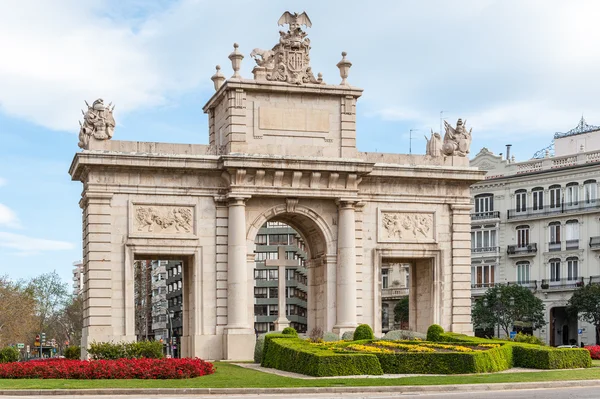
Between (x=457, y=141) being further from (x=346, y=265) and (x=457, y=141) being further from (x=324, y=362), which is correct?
(x=324, y=362)

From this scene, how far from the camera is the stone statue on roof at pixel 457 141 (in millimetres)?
50656

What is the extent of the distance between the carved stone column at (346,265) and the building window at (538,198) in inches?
1633

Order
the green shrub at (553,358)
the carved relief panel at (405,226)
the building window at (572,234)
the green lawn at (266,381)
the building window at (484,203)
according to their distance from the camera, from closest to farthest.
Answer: the green lawn at (266,381) → the green shrub at (553,358) → the carved relief panel at (405,226) → the building window at (572,234) → the building window at (484,203)

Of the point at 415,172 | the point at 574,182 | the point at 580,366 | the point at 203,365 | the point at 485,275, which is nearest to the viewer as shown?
the point at 203,365

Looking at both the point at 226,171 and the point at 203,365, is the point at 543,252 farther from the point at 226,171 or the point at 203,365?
the point at 203,365

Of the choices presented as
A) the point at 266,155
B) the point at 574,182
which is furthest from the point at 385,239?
the point at 574,182

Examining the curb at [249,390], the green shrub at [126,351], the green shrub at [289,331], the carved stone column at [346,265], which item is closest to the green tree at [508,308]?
the carved stone column at [346,265]

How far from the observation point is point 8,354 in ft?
156

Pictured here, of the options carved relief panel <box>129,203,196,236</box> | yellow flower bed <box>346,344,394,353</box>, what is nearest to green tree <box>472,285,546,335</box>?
carved relief panel <box>129,203,196,236</box>

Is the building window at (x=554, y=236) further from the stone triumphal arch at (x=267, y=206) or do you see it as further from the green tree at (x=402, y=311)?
the stone triumphal arch at (x=267, y=206)

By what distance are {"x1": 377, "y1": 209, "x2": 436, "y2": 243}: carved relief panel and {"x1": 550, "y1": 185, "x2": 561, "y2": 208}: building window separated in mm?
37431

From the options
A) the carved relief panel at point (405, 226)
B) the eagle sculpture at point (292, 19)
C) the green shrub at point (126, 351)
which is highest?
the eagle sculpture at point (292, 19)

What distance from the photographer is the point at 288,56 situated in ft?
156

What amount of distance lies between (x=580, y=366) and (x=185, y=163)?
1819 centimetres
